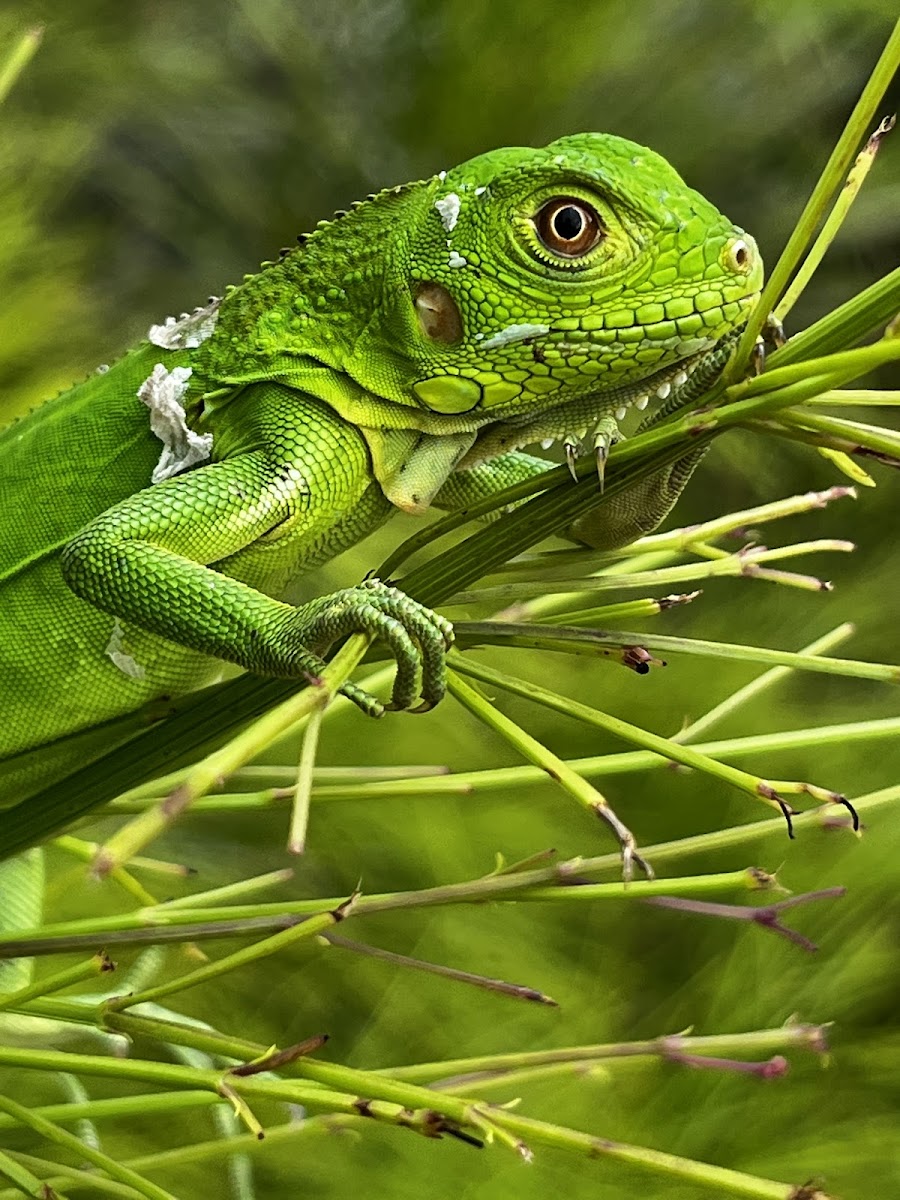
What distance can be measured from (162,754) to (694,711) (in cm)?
70

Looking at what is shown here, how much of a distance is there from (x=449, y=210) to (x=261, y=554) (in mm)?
253

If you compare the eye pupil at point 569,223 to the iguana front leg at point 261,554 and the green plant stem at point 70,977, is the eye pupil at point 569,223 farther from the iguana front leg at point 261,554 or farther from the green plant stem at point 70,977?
the green plant stem at point 70,977

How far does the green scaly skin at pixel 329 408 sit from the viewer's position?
2.26 feet

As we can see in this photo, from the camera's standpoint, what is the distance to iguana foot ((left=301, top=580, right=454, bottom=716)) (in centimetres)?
54

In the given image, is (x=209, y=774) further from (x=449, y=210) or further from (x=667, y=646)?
(x=449, y=210)

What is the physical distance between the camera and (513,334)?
28.5 inches

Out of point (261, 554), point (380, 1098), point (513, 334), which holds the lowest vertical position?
point (380, 1098)

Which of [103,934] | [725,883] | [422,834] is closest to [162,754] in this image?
[103,934]

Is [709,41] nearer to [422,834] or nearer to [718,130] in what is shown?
[718,130]

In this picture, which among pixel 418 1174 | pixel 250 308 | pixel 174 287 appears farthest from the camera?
pixel 174 287

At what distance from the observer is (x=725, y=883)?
0.52 metres

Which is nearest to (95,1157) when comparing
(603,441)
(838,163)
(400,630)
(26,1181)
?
(26,1181)

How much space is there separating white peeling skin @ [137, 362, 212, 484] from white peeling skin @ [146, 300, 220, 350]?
0.03m

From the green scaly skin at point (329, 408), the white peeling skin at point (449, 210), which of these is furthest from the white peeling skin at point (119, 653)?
the white peeling skin at point (449, 210)
